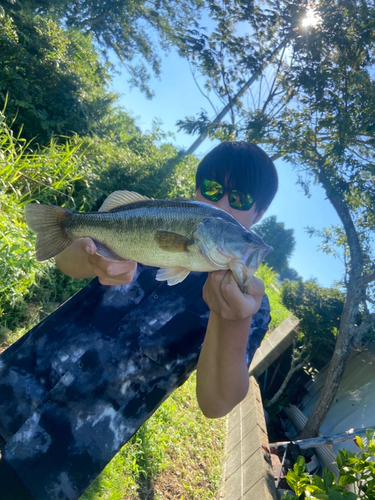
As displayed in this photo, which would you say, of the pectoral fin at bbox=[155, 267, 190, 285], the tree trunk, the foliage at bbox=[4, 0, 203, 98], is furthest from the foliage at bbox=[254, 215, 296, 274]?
the pectoral fin at bbox=[155, 267, 190, 285]

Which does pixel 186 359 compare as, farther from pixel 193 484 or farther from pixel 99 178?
pixel 99 178

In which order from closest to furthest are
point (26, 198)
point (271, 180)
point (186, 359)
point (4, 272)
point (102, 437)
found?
point (102, 437) < point (186, 359) < point (271, 180) < point (4, 272) < point (26, 198)

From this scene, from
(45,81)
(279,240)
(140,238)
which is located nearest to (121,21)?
(45,81)

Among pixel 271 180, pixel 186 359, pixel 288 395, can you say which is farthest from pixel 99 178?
pixel 288 395

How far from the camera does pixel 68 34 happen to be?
10.5m

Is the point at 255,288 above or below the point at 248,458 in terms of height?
above

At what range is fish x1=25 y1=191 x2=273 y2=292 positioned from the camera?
61.6 inches

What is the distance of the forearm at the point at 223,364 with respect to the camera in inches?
62.5

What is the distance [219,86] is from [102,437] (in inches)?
353

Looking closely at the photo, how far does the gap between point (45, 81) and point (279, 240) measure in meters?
47.2

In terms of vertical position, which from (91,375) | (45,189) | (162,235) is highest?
(162,235)

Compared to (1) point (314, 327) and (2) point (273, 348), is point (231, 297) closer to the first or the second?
(1) point (314, 327)

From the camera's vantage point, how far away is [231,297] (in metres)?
1.47

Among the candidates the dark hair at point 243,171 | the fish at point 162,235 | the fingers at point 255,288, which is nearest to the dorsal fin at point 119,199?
the fish at point 162,235
